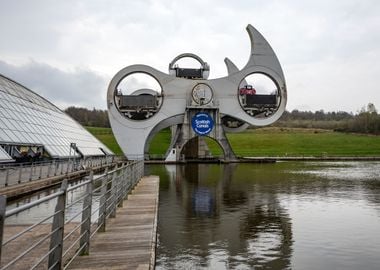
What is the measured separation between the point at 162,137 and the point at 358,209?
2695 inches

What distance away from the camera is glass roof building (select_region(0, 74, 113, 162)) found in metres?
21.1

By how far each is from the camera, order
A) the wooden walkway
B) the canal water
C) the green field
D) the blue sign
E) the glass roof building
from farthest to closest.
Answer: the green field → the blue sign → the glass roof building → the canal water → the wooden walkway

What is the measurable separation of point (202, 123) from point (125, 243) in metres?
38.3

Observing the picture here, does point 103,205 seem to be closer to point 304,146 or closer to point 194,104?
point 194,104

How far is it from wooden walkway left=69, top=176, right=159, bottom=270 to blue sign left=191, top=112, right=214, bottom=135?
34396 millimetres

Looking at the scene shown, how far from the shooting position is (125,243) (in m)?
6.64

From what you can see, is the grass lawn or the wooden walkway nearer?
the wooden walkway

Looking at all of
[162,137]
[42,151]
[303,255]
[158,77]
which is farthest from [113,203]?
[162,137]

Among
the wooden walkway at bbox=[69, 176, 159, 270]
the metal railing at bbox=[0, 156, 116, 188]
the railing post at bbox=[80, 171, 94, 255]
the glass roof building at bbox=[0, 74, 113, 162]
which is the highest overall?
the glass roof building at bbox=[0, 74, 113, 162]

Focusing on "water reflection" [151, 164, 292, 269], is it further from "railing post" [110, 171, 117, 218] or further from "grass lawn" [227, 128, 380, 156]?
"grass lawn" [227, 128, 380, 156]

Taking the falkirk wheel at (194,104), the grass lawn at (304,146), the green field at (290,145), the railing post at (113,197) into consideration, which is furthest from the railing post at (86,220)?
the grass lawn at (304,146)

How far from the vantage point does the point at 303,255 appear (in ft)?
23.3

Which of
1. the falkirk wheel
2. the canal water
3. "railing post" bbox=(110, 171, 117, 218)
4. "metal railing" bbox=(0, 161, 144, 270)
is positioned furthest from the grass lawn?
"metal railing" bbox=(0, 161, 144, 270)

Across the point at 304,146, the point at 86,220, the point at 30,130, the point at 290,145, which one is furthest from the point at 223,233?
the point at 290,145
